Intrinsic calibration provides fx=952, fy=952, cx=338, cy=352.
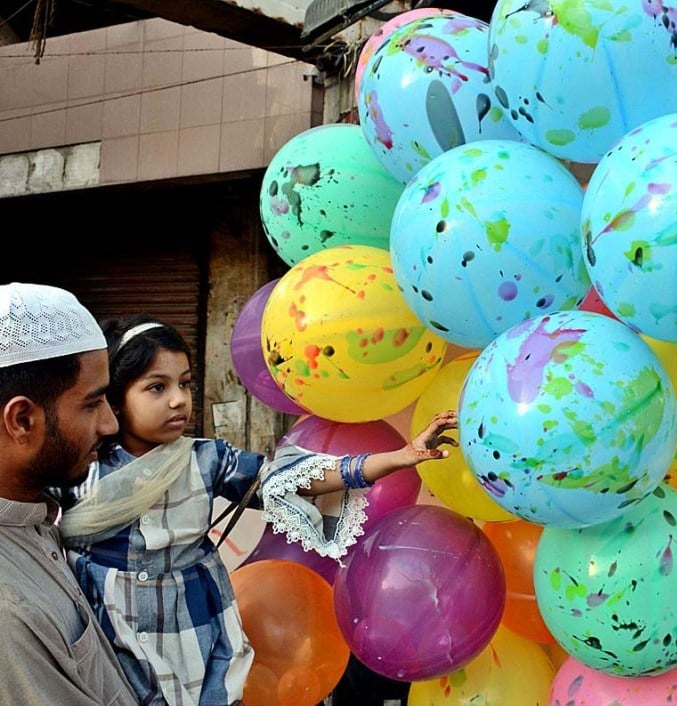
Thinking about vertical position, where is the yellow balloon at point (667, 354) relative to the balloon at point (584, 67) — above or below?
below

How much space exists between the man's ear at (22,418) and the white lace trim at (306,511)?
2.13ft

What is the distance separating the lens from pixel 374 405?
2.12 meters

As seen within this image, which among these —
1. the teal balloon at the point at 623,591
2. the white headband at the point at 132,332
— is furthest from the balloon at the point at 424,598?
the white headband at the point at 132,332

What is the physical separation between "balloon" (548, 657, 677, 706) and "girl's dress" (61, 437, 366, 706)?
509 millimetres

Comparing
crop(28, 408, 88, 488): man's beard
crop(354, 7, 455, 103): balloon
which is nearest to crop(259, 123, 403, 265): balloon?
crop(354, 7, 455, 103): balloon

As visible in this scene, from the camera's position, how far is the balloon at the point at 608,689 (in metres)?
1.72

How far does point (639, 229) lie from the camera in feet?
4.89

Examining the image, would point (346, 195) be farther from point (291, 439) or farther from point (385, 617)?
point (385, 617)

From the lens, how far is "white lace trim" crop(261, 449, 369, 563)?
Answer: 1.96 m

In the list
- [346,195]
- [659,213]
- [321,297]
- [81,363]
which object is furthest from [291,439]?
[659,213]

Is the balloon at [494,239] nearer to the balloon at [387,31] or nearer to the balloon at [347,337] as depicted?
the balloon at [347,337]

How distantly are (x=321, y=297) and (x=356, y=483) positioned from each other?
400 mm

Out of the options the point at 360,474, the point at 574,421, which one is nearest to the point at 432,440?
the point at 360,474

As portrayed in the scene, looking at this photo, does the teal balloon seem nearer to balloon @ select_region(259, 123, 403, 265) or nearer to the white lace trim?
the white lace trim
